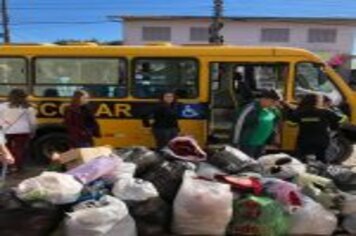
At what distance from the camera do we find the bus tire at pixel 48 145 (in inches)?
508

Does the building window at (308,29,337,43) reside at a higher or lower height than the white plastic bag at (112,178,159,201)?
higher

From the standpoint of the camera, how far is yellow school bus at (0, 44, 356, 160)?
41.4 feet

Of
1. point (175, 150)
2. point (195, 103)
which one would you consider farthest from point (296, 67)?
point (175, 150)

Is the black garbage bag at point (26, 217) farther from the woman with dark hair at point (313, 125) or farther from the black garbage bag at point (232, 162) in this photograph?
the woman with dark hair at point (313, 125)

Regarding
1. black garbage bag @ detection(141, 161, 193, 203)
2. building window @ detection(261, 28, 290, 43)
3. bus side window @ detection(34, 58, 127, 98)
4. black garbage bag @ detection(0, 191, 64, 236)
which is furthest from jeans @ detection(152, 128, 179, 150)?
building window @ detection(261, 28, 290, 43)

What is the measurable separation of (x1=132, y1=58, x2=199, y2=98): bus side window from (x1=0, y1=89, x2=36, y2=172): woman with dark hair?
188 cm

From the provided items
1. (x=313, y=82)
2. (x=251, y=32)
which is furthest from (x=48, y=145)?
(x=251, y=32)

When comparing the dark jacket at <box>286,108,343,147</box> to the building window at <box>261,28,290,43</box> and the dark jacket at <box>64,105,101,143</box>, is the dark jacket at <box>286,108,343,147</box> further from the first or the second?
the building window at <box>261,28,290,43</box>

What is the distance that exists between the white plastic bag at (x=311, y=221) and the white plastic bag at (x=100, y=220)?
4.72 feet

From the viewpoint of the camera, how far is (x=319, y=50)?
49969 millimetres

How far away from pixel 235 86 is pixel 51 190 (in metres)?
6.76

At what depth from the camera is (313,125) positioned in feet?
32.6

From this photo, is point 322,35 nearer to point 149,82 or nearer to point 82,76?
point 149,82

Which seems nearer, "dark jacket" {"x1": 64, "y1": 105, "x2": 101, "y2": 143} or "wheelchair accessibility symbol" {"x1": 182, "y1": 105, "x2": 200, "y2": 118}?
"dark jacket" {"x1": 64, "y1": 105, "x2": 101, "y2": 143}
